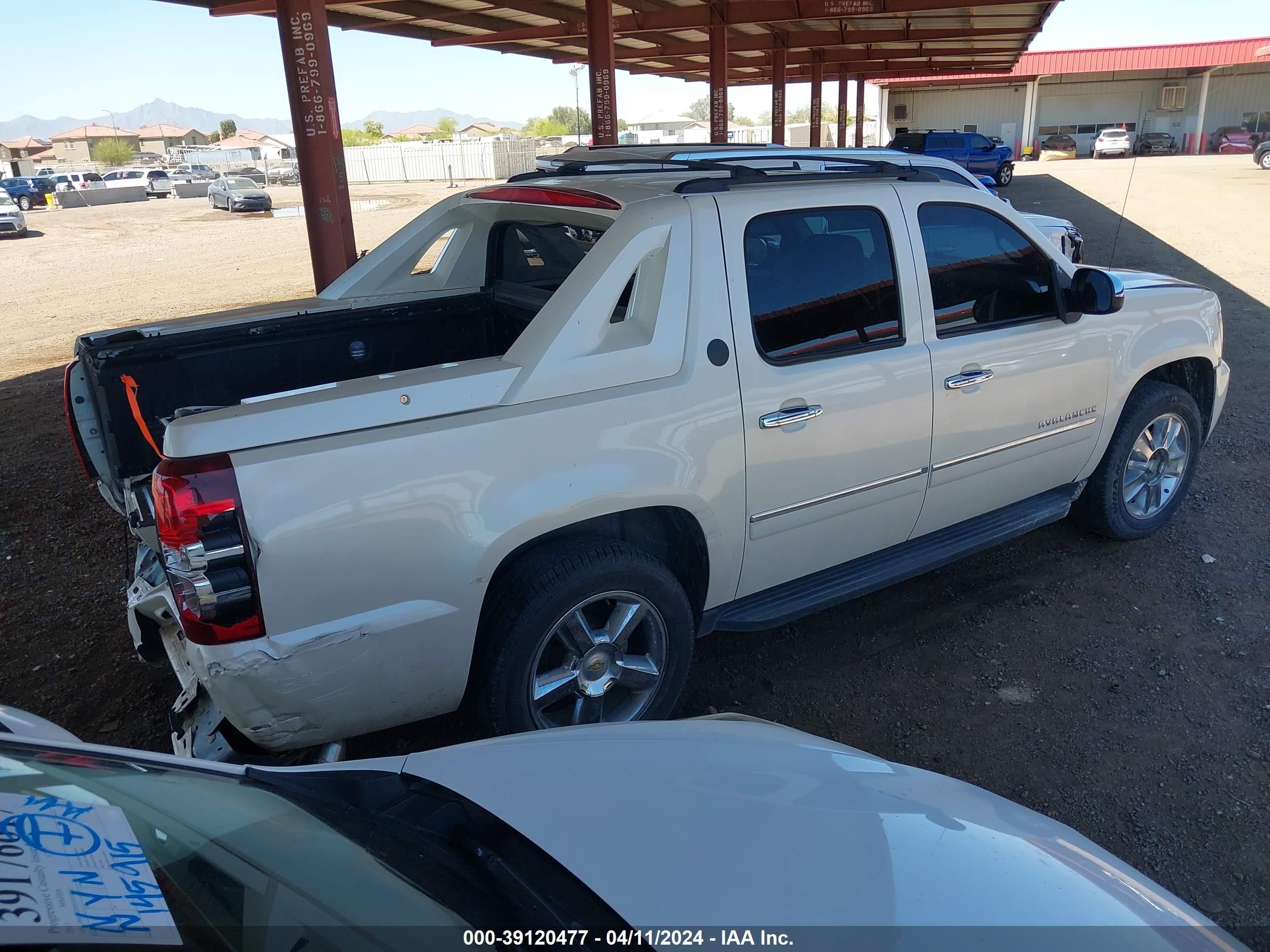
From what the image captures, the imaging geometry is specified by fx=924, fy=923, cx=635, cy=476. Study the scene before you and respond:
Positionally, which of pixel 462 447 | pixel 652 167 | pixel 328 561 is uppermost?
pixel 652 167

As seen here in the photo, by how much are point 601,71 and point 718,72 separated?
622cm

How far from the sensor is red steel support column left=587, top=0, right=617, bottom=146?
1312 cm

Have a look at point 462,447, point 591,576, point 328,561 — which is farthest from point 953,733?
point 328,561

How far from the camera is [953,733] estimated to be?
3.46 metres

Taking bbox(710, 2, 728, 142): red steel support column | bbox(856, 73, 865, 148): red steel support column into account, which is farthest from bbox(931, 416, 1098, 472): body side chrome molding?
bbox(856, 73, 865, 148): red steel support column

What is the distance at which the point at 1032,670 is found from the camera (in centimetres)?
385

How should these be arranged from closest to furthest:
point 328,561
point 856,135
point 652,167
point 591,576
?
point 328,561 < point 591,576 < point 652,167 < point 856,135

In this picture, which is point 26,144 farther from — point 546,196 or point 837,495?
point 837,495

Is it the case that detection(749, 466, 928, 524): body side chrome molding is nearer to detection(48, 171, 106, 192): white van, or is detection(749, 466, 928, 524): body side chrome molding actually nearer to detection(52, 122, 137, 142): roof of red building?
detection(48, 171, 106, 192): white van

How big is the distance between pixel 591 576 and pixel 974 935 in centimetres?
163

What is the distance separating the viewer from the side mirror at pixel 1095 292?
4.02m

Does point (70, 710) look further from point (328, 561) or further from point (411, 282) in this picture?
point (411, 282)

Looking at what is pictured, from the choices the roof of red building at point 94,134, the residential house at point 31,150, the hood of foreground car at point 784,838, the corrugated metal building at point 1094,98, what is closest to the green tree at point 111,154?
the residential house at point 31,150

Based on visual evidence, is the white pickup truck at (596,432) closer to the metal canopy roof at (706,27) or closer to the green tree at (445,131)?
the metal canopy roof at (706,27)
